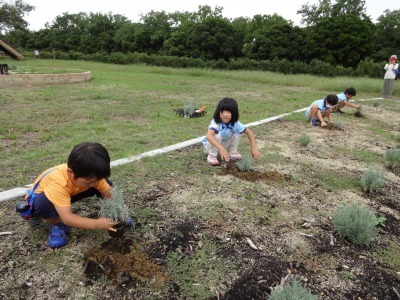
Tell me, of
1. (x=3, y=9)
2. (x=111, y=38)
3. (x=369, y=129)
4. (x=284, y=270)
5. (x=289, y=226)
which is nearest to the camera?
(x=284, y=270)

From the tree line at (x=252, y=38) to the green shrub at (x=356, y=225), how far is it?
18.4 metres

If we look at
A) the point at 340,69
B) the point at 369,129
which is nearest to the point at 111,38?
the point at 340,69

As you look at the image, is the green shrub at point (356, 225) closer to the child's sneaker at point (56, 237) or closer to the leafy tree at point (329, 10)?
the child's sneaker at point (56, 237)

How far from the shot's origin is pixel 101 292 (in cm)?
185

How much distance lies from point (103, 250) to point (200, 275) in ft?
2.36

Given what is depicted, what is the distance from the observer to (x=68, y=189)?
2.21 meters

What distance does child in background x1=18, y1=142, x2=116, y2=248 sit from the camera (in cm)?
202

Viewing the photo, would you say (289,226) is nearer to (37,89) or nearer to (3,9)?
(37,89)

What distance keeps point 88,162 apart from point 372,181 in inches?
116

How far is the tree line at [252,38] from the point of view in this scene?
3073 centimetres

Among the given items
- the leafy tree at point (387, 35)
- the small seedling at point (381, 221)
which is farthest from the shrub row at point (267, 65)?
the small seedling at point (381, 221)

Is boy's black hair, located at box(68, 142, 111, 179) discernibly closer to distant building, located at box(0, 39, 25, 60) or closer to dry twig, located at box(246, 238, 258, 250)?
dry twig, located at box(246, 238, 258, 250)

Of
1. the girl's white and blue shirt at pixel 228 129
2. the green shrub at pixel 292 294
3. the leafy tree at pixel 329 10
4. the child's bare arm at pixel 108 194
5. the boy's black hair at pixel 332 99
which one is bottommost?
the green shrub at pixel 292 294

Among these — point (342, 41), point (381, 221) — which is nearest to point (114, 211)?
point (381, 221)
